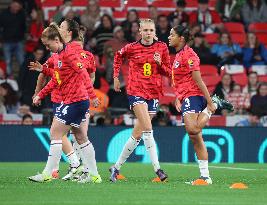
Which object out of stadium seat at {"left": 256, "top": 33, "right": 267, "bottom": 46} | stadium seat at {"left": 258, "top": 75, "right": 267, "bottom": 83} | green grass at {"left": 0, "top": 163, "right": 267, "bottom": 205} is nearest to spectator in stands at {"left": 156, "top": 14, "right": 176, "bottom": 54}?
stadium seat at {"left": 258, "top": 75, "right": 267, "bottom": 83}

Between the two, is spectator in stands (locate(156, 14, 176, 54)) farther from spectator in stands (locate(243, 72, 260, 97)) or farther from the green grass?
the green grass

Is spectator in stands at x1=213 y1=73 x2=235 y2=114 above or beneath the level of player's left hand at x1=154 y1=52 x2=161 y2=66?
beneath

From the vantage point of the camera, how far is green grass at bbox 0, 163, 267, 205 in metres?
10.4

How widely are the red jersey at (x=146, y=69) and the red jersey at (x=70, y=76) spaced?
→ 55.8 inches

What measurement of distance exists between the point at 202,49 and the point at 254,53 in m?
1.45

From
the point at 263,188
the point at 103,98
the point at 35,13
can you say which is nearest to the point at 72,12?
the point at 35,13

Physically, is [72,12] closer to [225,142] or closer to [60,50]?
[225,142]

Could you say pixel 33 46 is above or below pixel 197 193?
above

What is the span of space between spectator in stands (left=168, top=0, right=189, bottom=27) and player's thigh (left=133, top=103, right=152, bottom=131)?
11390 millimetres

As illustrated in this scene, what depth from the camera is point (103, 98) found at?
2223 cm

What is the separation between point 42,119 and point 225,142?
414cm

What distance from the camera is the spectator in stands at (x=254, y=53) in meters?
25.0

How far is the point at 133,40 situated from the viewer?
81.9 ft

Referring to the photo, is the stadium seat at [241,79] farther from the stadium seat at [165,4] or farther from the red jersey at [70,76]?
the red jersey at [70,76]
